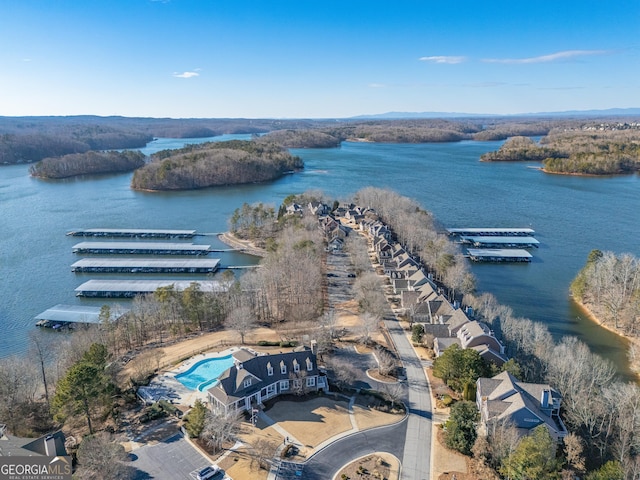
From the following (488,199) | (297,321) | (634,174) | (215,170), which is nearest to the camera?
(297,321)

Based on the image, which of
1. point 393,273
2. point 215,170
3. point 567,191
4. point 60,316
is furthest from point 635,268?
point 215,170

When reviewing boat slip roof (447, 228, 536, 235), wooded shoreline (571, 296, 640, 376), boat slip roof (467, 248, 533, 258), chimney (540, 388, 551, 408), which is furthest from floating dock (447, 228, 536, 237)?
chimney (540, 388, 551, 408)

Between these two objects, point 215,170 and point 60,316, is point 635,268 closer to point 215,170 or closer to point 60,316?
point 60,316

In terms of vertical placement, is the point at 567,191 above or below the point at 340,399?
above

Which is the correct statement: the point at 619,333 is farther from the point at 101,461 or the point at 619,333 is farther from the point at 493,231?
the point at 101,461

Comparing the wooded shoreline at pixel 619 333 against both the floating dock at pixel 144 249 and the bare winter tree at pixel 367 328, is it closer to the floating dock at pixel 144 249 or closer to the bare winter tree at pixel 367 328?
the bare winter tree at pixel 367 328

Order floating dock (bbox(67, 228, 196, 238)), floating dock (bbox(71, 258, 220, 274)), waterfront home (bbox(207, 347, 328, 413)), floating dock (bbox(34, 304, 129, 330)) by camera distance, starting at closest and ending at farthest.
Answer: waterfront home (bbox(207, 347, 328, 413)), floating dock (bbox(34, 304, 129, 330)), floating dock (bbox(71, 258, 220, 274)), floating dock (bbox(67, 228, 196, 238))

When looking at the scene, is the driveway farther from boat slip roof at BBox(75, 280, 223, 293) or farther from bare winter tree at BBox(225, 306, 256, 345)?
boat slip roof at BBox(75, 280, 223, 293)

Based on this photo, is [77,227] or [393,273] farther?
[77,227]
